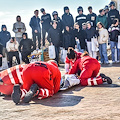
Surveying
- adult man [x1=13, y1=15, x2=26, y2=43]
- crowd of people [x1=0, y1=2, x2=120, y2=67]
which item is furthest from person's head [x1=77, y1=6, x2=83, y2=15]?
adult man [x1=13, y1=15, x2=26, y2=43]

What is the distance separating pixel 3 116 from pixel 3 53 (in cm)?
732

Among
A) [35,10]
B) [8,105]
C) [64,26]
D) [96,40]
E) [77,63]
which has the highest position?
[35,10]

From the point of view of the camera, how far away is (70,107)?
358 cm

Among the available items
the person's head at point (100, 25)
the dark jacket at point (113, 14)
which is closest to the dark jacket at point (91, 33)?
the person's head at point (100, 25)

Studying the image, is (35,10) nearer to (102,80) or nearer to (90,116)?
(102,80)

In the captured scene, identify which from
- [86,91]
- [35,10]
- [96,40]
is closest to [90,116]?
[86,91]

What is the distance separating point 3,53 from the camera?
34.1ft

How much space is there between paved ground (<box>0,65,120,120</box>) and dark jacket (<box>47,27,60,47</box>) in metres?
5.40

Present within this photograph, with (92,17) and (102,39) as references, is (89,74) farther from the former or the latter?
(92,17)

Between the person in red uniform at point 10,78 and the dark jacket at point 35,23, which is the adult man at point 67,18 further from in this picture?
the person in red uniform at point 10,78

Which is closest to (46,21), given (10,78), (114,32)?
(114,32)

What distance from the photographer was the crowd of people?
9594 millimetres

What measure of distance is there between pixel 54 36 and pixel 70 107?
6644mm

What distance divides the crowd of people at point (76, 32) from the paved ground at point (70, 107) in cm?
499
